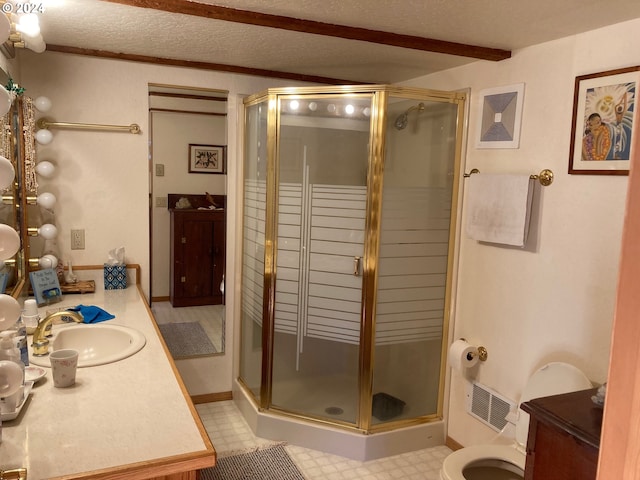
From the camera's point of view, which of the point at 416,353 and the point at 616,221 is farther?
the point at 416,353

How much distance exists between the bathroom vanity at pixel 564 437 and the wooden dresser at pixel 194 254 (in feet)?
8.70

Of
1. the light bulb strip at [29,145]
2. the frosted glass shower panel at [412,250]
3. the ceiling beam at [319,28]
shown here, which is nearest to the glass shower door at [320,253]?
the frosted glass shower panel at [412,250]

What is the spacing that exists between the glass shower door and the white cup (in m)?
1.39

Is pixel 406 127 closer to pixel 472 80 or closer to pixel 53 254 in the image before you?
pixel 472 80

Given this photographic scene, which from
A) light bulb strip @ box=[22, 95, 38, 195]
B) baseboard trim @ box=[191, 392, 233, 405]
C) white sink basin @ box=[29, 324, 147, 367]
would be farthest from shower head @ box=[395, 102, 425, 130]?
baseboard trim @ box=[191, 392, 233, 405]

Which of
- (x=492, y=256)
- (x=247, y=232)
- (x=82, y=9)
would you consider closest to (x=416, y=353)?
(x=492, y=256)

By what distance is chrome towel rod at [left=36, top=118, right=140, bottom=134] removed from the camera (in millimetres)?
2699

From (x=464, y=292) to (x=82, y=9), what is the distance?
7.22 ft

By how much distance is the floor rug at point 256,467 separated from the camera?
2529 millimetres

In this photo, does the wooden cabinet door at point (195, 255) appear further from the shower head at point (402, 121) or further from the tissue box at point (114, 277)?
the shower head at point (402, 121)

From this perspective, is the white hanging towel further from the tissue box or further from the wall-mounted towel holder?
the tissue box

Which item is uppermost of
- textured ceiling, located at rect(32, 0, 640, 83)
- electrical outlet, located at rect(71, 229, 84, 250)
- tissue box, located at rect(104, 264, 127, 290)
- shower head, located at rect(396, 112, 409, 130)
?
textured ceiling, located at rect(32, 0, 640, 83)

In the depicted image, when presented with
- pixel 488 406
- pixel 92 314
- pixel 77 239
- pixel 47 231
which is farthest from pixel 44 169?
pixel 488 406

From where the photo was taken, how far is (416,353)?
9.40ft
